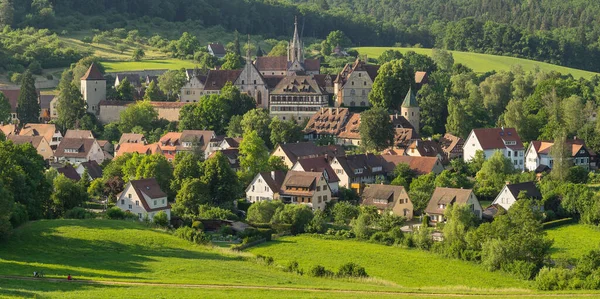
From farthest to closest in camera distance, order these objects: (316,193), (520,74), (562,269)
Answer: (520,74) → (316,193) → (562,269)

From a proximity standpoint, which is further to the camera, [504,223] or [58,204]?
[58,204]

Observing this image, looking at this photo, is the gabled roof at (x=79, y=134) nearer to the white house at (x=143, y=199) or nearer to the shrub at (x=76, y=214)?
the white house at (x=143, y=199)

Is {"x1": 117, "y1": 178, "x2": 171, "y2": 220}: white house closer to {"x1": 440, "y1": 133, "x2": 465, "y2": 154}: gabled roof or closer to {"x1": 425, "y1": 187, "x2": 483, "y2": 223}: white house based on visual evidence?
{"x1": 425, "y1": 187, "x2": 483, "y2": 223}: white house

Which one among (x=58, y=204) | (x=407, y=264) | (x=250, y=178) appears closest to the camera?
(x=407, y=264)

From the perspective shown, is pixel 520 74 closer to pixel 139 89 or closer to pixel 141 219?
pixel 139 89

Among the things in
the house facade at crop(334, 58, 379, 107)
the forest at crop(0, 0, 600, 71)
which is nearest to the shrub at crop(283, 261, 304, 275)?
the house facade at crop(334, 58, 379, 107)

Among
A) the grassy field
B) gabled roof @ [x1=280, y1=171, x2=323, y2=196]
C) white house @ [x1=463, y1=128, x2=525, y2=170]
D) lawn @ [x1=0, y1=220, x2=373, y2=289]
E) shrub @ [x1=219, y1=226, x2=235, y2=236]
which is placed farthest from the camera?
the grassy field

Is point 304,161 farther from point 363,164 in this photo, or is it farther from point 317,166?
point 363,164

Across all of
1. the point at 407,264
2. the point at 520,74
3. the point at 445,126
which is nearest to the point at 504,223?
the point at 407,264
